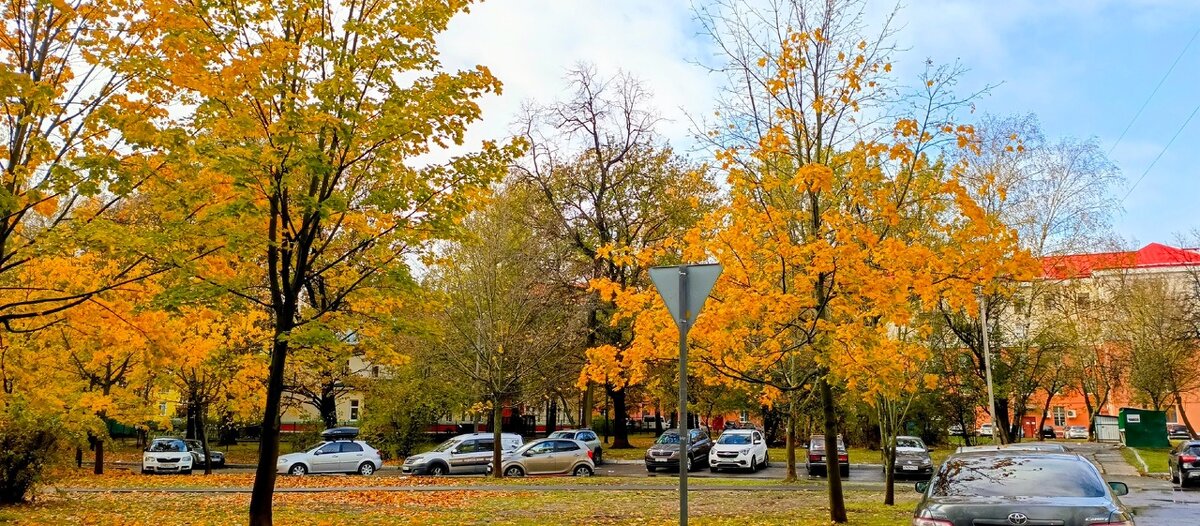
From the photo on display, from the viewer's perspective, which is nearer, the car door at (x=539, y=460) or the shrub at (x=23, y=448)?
the shrub at (x=23, y=448)

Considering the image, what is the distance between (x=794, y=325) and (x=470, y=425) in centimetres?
4507

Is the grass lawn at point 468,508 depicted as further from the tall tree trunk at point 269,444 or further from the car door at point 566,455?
the car door at point 566,455

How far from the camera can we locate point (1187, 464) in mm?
22547

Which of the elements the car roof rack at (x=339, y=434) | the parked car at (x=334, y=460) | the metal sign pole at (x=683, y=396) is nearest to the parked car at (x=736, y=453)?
the parked car at (x=334, y=460)

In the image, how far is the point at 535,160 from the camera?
3850 cm

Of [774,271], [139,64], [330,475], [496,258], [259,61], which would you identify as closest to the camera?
[139,64]

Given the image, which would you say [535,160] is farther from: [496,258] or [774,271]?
[774,271]

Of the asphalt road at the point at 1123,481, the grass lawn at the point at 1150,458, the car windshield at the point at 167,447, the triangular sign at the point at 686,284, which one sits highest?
the triangular sign at the point at 686,284

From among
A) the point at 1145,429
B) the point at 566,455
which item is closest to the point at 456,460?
the point at 566,455

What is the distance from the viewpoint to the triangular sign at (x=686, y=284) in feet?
25.7

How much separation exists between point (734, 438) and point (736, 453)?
1227 mm

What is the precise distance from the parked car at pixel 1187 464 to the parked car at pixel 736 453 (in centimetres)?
1260

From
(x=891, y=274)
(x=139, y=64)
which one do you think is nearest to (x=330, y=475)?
(x=139, y=64)

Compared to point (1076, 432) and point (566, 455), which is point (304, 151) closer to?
point (566, 455)
